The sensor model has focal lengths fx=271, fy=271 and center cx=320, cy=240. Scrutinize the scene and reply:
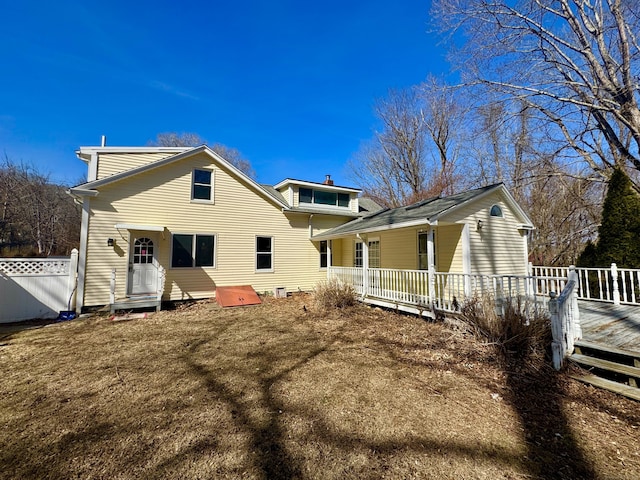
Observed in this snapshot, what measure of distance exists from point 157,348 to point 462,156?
23287 mm

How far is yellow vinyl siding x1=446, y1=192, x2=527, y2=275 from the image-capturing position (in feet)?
28.7

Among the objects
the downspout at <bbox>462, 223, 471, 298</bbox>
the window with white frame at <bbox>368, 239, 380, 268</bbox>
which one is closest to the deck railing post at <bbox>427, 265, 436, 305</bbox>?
the downspout at <bbox>462, 223, 471, 298</bbox>

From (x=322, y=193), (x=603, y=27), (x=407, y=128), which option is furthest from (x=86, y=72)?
(x=407, y=128)

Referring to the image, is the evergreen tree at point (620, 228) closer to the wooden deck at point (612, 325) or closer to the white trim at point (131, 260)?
the wooden deck at point (612, 325)

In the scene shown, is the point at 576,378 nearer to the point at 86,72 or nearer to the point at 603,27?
the point at 603,27

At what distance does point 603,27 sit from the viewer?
28.7ft

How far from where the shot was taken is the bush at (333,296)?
8.63 metres

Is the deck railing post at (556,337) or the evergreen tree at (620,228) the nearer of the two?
the deck railing post at (556,337)

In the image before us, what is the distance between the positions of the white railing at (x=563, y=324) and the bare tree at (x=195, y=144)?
25.4 m

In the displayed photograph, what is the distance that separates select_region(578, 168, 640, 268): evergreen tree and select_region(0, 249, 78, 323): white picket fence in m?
17.2

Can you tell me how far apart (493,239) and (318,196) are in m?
7.79

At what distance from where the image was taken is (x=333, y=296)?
8711mm

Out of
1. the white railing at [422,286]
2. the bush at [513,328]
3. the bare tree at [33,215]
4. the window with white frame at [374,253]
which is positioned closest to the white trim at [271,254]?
the white railing at [422,286]

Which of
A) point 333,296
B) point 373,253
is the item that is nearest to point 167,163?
point 333,296
